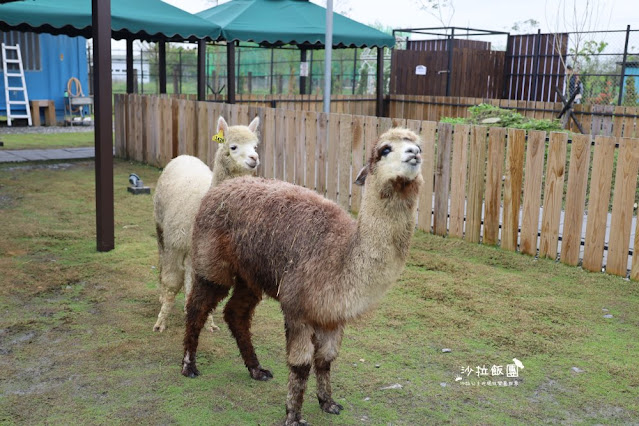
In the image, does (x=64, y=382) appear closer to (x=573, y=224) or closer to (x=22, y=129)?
(x=573, y=224)

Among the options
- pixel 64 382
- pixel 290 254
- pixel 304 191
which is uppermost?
pixel 304 191

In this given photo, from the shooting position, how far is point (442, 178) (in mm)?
8133

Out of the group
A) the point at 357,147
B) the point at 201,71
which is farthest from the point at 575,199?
the point at 201,71

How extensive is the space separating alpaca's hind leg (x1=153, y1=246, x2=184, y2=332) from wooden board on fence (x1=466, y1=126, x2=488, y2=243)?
3.98 meters

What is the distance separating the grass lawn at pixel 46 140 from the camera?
15.8 m

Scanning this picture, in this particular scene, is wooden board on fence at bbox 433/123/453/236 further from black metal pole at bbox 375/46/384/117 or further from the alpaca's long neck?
black metal pole at bbox 375/46/384/117

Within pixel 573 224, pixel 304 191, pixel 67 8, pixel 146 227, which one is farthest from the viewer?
pixel 67 8

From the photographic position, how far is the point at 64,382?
4.23 meters

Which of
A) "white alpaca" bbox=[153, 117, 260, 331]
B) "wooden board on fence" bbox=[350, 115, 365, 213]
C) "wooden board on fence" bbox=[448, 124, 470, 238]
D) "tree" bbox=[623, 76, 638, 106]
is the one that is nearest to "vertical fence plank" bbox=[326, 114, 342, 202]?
"wooden board on fence" bbox=[350, 115, 365, 213]

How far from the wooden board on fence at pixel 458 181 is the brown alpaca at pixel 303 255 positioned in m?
4.17

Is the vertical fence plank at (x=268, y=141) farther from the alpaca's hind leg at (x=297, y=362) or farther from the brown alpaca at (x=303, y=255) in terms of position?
the alpaca's hind leg at (x=297, y=362)

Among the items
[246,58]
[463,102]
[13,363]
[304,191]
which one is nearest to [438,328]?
[304,191]

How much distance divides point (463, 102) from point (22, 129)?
12.8 metres

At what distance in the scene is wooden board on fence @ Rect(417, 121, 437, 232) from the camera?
8.09 metres
